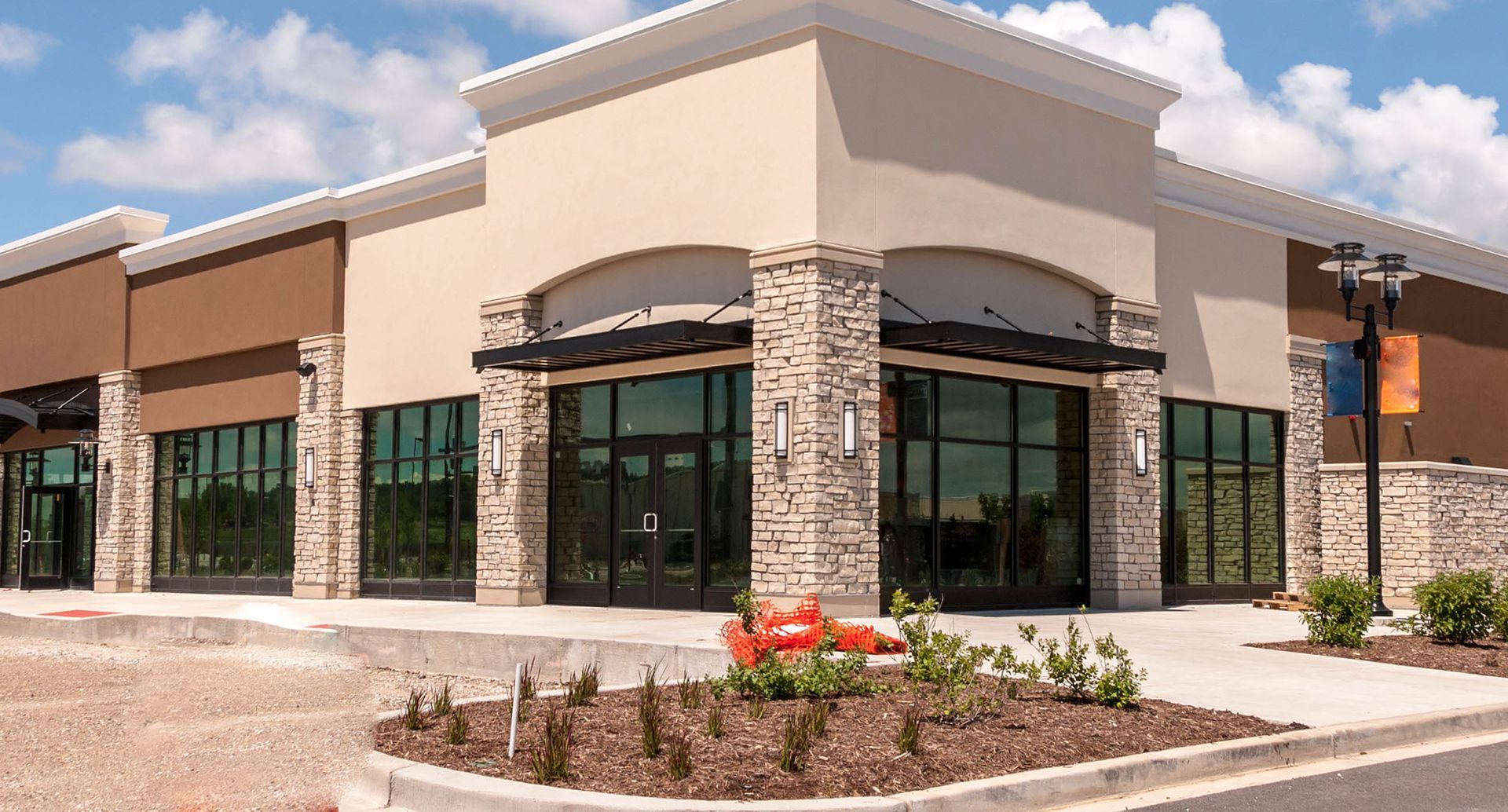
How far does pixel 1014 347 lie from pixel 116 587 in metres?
21.6

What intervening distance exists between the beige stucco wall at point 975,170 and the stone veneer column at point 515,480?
20.5 ft

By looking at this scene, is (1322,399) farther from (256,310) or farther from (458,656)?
(256,310)

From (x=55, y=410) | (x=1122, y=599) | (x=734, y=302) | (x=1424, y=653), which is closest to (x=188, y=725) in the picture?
(x=734, y=302)

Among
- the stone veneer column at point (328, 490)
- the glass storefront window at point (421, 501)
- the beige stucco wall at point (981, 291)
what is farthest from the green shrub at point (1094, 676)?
the stone veneer column at point (328, 490)

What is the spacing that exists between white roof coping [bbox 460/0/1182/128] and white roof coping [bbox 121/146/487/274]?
1433 millimetres

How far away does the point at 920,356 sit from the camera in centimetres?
1992

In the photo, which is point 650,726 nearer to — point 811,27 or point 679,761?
point 679,761

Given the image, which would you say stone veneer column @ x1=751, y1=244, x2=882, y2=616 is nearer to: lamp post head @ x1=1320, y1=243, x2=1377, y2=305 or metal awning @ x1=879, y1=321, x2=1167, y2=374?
metal awning @ x1=879, y1=321, x2=1167, y2=374

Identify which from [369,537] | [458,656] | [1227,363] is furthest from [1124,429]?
[369,537]

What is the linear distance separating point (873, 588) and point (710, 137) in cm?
664

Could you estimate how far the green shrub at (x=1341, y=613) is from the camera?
1573 cm

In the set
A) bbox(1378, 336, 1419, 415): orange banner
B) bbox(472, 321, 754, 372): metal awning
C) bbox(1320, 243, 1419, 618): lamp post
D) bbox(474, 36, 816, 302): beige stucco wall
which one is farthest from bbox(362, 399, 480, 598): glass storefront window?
bbox(1378, 336, 1419, 415): orange banner

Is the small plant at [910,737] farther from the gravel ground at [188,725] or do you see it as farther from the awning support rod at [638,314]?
the awning support rod at [638,314]

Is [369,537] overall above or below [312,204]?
below
